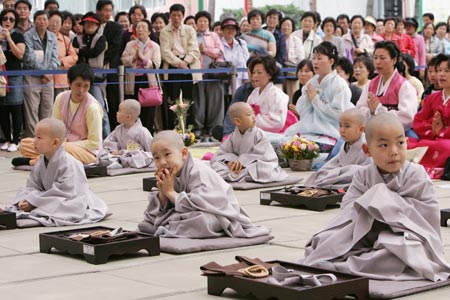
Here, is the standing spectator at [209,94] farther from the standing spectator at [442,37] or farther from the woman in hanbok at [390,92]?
the standing spectator at [442,37]

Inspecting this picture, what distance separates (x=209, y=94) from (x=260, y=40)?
3.50 ft

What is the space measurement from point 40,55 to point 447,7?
40.6ft

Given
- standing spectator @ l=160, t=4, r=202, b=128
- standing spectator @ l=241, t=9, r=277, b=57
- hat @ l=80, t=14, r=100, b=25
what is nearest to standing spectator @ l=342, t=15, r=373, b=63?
standing spectator @ l=241, t=9, r=277, b=57

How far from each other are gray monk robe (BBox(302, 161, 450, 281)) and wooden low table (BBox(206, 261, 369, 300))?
295 millimetres

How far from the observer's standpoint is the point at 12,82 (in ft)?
39.9

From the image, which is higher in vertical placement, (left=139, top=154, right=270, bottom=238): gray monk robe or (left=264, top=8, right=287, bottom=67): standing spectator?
(left=264, top=8, right=287, bottom=67): standing spectator

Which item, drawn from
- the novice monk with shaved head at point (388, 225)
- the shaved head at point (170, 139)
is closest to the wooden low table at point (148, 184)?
the shaved head at point (170, 139)

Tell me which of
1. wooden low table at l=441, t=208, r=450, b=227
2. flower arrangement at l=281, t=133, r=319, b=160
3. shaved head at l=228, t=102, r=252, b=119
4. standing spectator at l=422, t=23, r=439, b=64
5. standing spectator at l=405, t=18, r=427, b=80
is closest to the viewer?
wooden low table at l=441, t=208, r=450, b=227

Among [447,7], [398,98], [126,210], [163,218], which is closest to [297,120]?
[398,98]

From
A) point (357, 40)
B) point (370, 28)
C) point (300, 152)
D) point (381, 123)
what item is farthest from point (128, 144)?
point (370, 28)

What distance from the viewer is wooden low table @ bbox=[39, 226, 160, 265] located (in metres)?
5.50

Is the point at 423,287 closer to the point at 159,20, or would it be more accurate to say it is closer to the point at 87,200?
the point at 87,200

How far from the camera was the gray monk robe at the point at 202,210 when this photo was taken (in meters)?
6.05

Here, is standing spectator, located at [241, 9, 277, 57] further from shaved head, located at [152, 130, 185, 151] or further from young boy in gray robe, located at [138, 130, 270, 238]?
shaved head, located at [152, 130, 185, 151]
